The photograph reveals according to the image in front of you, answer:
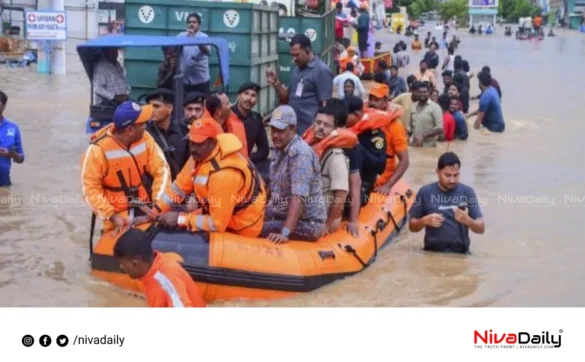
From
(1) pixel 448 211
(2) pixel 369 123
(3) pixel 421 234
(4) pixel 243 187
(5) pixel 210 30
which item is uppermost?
(5) pixel 210 30

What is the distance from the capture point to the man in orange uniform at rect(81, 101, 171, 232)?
6.03m

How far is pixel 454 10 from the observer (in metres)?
80.7

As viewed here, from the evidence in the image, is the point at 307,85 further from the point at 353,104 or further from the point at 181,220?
the point at 181,220

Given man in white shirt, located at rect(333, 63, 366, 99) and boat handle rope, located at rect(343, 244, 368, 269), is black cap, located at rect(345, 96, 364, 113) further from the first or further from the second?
man in white shirt, located at rect(333, 63, 366, 99)

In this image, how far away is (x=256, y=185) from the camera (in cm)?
599

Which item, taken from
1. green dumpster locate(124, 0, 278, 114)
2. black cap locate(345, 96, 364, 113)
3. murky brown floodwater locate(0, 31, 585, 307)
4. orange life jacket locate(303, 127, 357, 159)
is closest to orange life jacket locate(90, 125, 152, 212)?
murky brown floodwater locate(0, 31, 585, 307)

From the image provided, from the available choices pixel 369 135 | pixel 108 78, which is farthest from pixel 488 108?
pixel 369 135

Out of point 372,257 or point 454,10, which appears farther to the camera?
point 454,10

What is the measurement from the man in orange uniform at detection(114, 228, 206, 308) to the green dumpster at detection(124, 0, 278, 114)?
669cm

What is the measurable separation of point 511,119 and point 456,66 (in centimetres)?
282

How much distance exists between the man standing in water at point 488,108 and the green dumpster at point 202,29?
144 inches

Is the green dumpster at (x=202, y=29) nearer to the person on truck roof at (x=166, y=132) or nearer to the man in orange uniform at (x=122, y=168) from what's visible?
the person on truck roof at (x=166, y=132)

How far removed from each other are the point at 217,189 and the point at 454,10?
77540 mm

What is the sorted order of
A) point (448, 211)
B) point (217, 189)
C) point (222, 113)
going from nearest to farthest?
point (217, 189) < point (448, 211) < point (222, 113)
